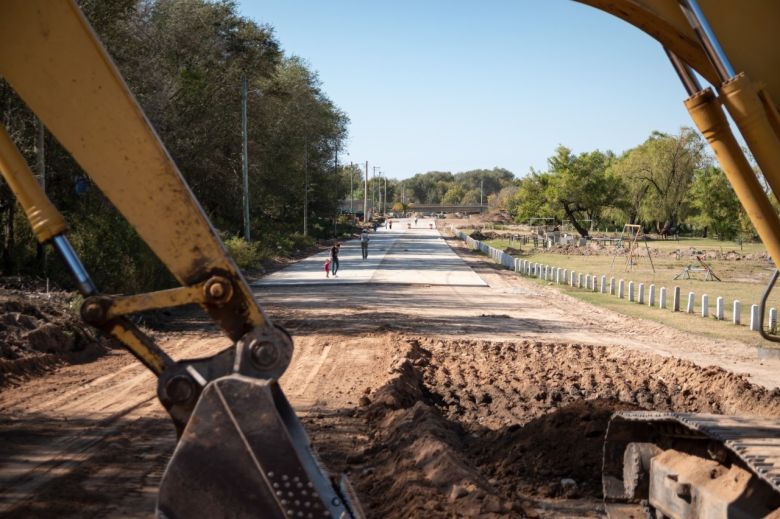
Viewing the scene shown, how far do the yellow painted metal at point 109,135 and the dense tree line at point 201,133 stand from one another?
15.0 ft

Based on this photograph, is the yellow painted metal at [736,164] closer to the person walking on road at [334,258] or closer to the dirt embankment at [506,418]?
the dirt embankment at [506,418]

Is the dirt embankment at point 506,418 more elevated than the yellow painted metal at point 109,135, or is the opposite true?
the yellow painted metal at point 109,135

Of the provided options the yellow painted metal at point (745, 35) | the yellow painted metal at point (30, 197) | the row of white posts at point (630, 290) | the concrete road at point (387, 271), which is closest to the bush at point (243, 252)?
the concrete road at point (387, 271)

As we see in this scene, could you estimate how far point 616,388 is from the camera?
1415 centimetres

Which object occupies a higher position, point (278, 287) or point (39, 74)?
point (39, 74)

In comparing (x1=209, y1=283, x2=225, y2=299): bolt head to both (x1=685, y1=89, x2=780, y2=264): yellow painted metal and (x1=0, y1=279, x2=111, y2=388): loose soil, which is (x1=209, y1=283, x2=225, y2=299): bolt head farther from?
(x1=0, y1=279, x2=111, y2=388): loose soil

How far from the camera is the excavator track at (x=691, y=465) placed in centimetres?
578

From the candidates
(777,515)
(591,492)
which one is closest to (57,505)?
(591,492)

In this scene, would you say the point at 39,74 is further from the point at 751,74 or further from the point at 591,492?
the point at 591,492

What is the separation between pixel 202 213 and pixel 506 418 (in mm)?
7912

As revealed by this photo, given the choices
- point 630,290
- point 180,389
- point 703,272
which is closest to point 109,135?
point 180,389

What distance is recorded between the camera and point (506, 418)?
39.6 ft

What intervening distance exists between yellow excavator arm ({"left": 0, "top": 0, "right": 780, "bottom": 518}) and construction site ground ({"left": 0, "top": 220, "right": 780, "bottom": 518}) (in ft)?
8.66

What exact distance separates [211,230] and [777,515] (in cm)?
359
